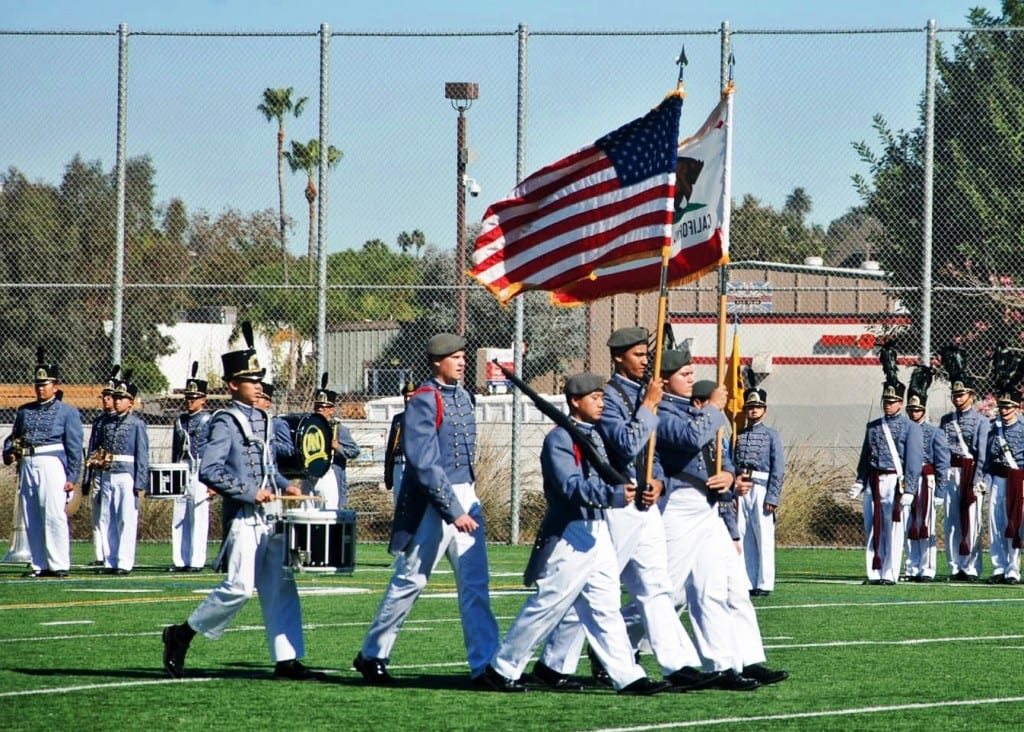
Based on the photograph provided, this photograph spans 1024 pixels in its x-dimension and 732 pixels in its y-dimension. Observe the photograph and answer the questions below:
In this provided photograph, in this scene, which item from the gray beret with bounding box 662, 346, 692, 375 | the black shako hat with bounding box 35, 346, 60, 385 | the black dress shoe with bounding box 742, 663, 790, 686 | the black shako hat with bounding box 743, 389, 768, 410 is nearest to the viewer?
the black dress shoe with bounding box 742, 663, 790, 686

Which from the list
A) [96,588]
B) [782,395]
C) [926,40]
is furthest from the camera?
[782,395]

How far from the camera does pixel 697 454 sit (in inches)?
438

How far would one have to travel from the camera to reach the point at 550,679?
1101 cm

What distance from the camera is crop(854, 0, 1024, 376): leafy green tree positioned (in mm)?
23625

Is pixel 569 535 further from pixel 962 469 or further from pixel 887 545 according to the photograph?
pixel 962 469

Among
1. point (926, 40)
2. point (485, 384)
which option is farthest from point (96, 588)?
point (485, 384)

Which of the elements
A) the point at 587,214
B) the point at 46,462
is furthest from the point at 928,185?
the point at 587,214

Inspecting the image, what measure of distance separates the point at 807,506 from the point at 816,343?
44.4 ft

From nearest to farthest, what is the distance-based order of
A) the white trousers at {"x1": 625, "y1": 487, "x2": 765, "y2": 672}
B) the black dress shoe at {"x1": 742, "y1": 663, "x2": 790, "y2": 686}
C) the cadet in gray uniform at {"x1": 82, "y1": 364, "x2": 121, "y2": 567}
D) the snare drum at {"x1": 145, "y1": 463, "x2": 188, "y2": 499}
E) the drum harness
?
the white trousers at {"x1": 625, "y1": 487, "x2": 765, "y2": 672} → the black dress shoe at {"x1": 742, "y1": 663, "x2": 790, "y2": 686} → the drum harness → the snare drum at {"x1": 145, "y1": 463, "x2": 188, "y2": 499} → the cadet in gray uniform at {"x1": 82, "y1": 364, "x2": 121, "y2": 567}

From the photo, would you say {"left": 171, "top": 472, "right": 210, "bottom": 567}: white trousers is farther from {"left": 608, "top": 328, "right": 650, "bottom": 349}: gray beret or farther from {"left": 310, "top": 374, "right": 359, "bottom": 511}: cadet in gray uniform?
{"left": 608, "top": 328, "right": 650, "bottom": 349}: gray beret

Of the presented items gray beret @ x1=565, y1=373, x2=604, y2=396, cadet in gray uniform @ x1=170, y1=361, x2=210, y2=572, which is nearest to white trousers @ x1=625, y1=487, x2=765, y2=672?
gray beret @ x1=565, y1=373, x2=604, y2=396

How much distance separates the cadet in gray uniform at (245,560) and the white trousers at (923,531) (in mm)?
10441

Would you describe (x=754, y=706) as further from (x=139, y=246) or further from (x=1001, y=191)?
(x=139, y=246)

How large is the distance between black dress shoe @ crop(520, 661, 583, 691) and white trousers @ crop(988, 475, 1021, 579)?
10.7 metres
